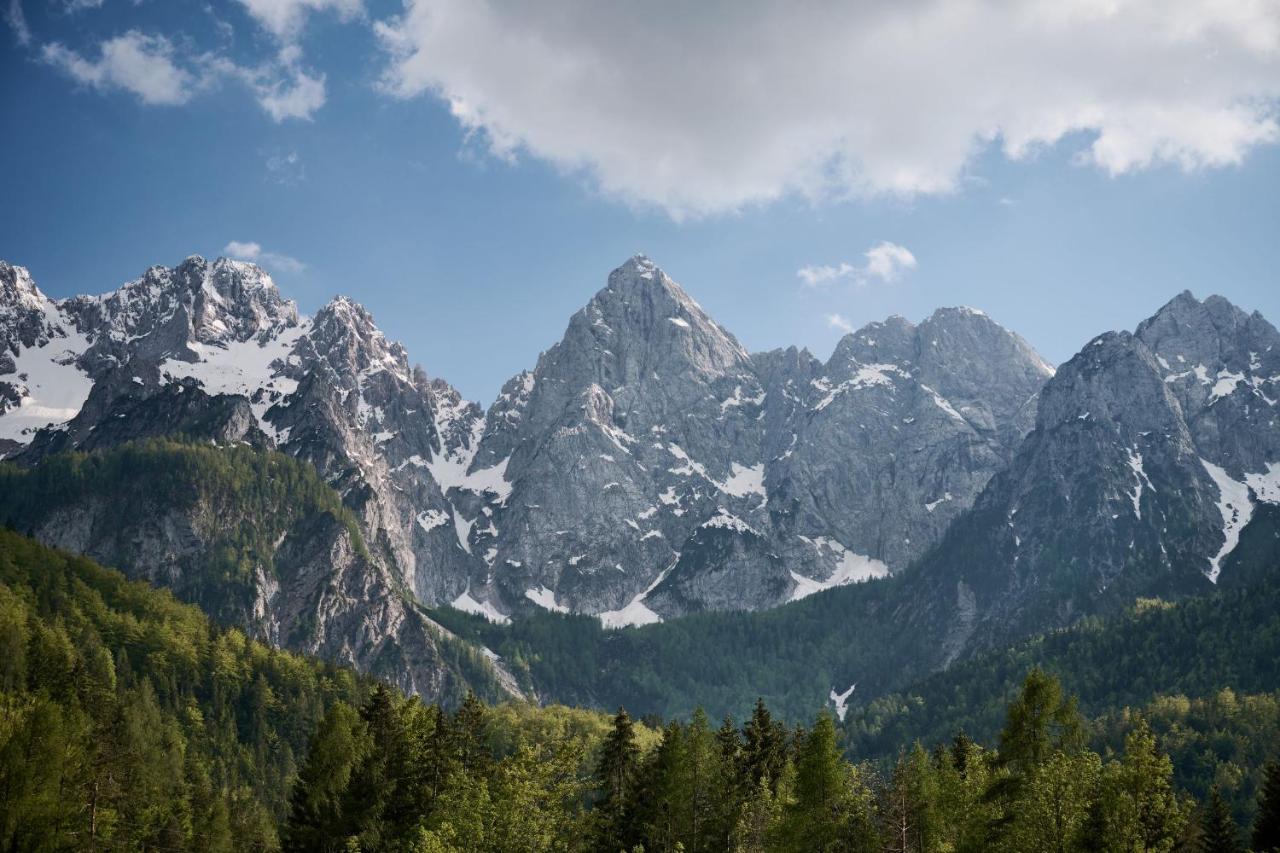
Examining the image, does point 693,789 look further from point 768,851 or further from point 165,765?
point 165,765

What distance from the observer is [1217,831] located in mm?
63344

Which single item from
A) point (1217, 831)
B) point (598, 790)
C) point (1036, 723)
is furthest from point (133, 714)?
point (1217, 831)

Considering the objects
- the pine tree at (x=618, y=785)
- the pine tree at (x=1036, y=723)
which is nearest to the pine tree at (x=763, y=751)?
the pine tree at (x=618, y=785)

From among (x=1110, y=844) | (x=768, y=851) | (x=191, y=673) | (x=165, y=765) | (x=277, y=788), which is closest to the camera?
(x=1110, y=844)

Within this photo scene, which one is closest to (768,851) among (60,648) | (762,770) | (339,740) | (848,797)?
(848,797)

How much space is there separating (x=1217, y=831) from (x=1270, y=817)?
10.3ft

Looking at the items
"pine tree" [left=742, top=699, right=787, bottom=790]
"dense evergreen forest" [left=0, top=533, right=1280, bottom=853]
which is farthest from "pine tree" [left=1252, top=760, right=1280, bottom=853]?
"pine tree" [left=742, top=699, right=787, bottom=790]

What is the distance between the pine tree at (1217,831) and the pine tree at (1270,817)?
1.23 meters

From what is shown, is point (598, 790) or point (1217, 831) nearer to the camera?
point (1217, 831)

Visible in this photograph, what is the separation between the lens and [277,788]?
151m

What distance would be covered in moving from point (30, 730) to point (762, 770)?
47.9 m

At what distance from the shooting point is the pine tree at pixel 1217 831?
6259cm

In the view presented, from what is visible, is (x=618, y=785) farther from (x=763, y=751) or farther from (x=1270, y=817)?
(x=1270, y=817)

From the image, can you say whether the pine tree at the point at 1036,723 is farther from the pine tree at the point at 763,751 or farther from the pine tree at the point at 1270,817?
the pine tree at the point at 763,751
